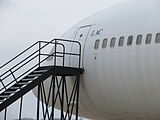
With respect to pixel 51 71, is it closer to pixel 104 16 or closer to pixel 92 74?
pixel 92 74

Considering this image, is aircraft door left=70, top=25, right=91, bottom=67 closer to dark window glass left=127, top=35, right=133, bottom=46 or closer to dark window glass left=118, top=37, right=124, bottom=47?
dark window glass left=118, top=37, right=124, bottom=47

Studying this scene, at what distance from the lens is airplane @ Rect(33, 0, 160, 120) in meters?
20.6

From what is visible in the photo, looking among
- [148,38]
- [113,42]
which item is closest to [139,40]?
[148,38]

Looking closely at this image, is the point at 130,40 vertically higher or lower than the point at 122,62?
higher

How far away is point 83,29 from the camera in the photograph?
25.6 meters

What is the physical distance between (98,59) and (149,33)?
3.27m

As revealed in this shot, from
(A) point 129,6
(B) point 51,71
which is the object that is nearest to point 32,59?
(B) point 51,71

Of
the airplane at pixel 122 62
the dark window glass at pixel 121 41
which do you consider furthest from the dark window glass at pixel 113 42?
the dark window glass at pixel 121 41

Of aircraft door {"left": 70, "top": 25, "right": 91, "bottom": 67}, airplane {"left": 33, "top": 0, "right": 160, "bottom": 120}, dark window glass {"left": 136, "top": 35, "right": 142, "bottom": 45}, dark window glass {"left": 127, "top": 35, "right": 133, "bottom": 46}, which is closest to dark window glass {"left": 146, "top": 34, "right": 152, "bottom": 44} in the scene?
airplane {"left": 33, "top": 0, "right": 160, "bottom": 120}

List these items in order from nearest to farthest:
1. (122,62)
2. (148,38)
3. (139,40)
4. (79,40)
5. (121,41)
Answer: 1. (148,38)
2. (139,40)
3. (122,62)
4. (121,41)
5. (79,40)

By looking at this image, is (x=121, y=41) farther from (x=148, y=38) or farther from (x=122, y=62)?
(x=148, y=38)

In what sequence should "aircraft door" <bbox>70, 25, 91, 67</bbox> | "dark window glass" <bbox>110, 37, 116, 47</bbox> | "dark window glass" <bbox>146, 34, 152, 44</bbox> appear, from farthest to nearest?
1. "aircraft door" <bbox>70, 25, 91, 67</bbox>
2. "dark window glass" <bbox>110, 37, 116, 47</bbox>
3. "dark window glass" <bbox>146, 34, 152, 44</bbox>

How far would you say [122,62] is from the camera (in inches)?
854

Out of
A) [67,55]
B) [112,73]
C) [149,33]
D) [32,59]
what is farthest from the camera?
[67,55]
